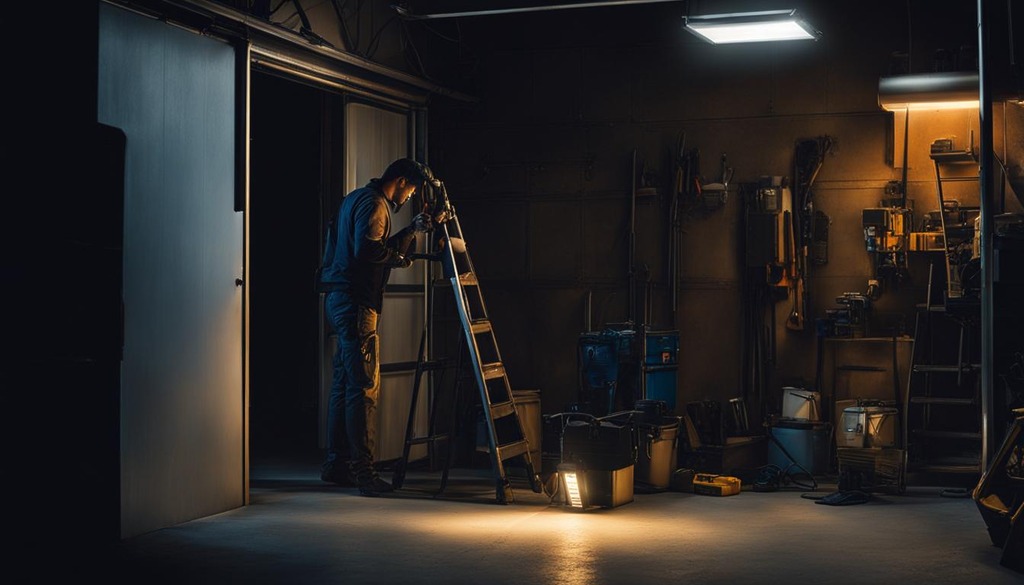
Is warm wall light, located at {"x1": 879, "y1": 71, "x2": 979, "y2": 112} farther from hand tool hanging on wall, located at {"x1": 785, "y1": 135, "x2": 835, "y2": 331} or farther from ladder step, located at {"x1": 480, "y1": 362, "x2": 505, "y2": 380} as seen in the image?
ladder step, located at {"x1": 480, "y1": 362, "x2": 505, "y2": 380}

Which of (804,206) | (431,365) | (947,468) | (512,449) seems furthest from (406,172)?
(947,468)

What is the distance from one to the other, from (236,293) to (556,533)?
104 inches

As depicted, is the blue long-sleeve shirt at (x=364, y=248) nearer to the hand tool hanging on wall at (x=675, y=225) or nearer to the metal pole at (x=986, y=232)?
the hand tool hanging on wall at (x=675, y=225)

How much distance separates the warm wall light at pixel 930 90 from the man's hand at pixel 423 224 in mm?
3932

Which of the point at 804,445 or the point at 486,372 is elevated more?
the point at 486,372

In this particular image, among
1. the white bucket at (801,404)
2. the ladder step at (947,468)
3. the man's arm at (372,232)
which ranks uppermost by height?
the man's arm at (372,232)

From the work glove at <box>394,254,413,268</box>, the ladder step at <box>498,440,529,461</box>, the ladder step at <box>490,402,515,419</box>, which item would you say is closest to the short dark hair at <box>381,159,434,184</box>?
the work glove at <box>394,254,413,268</box>

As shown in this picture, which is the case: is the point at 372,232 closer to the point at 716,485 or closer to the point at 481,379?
the point at 481,379

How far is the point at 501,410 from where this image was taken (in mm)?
8555

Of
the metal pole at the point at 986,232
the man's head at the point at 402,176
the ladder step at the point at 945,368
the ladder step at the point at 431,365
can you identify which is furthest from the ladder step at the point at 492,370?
the ladder step at the point at 945,368

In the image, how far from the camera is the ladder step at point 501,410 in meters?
8.44

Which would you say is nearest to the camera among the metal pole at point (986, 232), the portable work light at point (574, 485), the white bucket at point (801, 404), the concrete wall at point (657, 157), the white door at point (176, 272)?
the white door at point (176, 272)

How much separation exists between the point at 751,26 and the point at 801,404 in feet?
10.0

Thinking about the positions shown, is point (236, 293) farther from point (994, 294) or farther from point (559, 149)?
point (994, 294)
